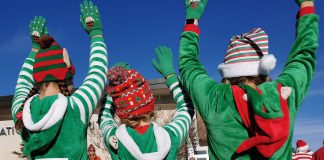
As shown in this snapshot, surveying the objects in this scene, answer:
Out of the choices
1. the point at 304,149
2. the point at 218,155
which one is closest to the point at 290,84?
the point at 218,155

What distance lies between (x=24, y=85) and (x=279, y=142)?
6.98 ft

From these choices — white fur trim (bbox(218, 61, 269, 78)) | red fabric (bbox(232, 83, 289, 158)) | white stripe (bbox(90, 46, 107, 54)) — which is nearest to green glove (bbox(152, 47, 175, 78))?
white stripe (bbox(90, 46, 107, 54))

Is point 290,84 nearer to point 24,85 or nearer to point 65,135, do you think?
point 65,135

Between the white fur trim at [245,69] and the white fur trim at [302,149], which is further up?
the white fur trim at [245,69]

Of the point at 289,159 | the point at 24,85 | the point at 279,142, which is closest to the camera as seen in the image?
the point at 279,142

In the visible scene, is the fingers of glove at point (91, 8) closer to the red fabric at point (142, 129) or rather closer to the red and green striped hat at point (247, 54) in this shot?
the red fabric at point (142, 129)

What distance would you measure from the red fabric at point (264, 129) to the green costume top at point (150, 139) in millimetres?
566

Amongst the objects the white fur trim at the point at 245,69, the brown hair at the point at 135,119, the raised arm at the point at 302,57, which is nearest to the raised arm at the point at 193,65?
the white fur trim at the point at 245,69

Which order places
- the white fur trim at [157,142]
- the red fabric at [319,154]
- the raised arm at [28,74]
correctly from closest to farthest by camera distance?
the white fur trim at [157,142]
the raised arm at [28,74]
the red fabric at [319,154]

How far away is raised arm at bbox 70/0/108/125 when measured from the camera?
296cm

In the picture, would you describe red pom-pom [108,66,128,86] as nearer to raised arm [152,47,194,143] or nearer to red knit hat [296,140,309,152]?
raised arm [152,47,194,143]

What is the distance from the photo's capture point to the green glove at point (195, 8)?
313 cm

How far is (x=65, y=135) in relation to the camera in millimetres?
2928

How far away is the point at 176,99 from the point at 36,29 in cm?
140
